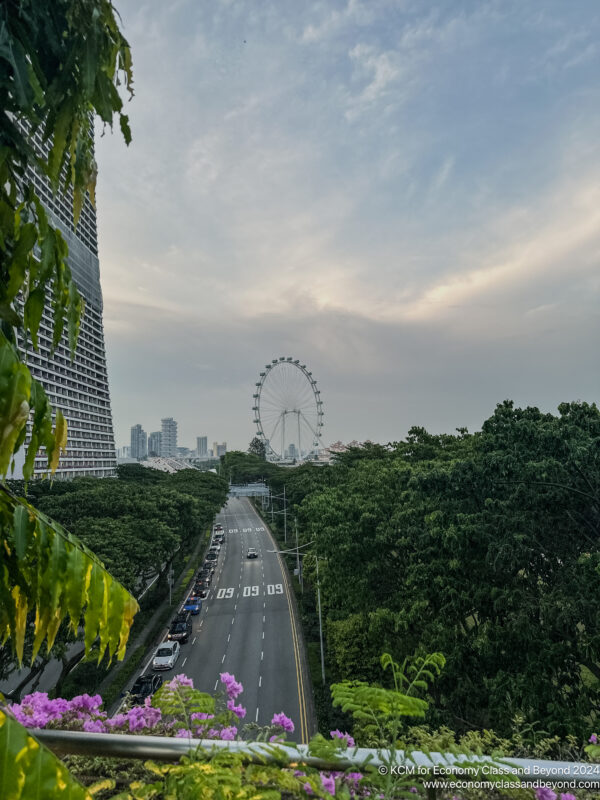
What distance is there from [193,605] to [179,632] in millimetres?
4146

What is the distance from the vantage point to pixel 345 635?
17.1 meters

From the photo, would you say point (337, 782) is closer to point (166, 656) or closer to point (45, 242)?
point (45, 242)

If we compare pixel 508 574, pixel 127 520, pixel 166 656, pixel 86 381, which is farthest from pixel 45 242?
pixel 86 381

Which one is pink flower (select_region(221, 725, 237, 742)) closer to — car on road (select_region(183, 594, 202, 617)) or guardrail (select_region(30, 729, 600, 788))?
guardrail (select_region(30, 729, 600, 788))

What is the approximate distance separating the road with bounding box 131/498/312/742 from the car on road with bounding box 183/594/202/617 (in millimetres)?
351

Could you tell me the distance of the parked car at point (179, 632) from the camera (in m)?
24.7

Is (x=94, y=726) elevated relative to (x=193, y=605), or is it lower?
elevated

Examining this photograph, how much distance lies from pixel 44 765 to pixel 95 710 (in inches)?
117

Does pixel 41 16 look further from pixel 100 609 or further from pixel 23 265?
pixel 100 609

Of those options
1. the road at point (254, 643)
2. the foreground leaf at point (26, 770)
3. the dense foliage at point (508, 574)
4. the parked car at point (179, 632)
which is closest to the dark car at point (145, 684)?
the road at point (254, 643)

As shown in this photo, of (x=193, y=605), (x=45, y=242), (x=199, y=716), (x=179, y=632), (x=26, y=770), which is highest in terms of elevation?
(x=45, y=242)

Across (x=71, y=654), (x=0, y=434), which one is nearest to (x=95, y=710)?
(x=0, y=434)

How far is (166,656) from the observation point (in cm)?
2181

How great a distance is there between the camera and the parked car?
81.0ft
